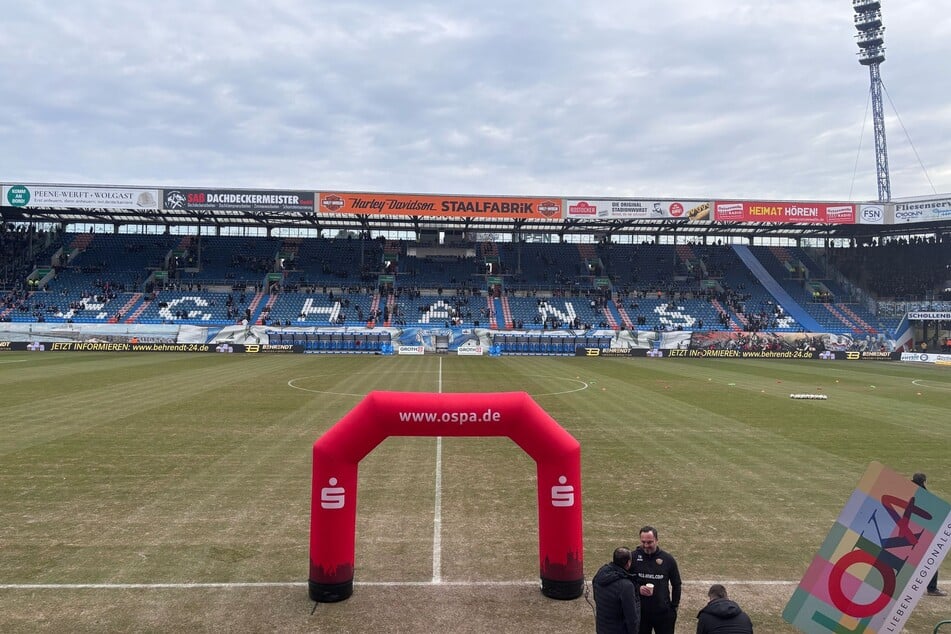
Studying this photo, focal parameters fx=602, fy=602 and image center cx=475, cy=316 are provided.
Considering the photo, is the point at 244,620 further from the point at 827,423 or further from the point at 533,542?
the point at 827,423

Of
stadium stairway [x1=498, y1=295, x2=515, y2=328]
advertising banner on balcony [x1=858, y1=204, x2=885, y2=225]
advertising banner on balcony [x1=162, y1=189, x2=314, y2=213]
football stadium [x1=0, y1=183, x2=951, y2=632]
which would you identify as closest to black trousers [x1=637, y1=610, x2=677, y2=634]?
football stadium [x1=0, y1=183, x2=951, y2=632]

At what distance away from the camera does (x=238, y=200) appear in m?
58.1

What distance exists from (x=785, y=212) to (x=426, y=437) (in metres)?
56.0

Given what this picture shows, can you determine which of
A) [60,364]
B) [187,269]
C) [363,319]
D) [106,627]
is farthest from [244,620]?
[187,269]

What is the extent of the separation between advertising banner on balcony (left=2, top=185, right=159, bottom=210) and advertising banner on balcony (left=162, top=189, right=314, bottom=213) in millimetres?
2686

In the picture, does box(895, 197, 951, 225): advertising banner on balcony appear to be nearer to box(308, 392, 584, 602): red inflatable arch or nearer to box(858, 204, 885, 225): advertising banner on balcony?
box(858, 204, 885, 225): advertising banner on balcony

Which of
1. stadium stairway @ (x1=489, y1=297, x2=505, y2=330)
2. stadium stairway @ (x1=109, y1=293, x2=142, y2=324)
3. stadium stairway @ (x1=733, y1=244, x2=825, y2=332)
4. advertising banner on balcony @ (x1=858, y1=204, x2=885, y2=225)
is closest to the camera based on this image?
advertising banner on balcony @ (x1=858, y1=204, x2=885, y2=225)

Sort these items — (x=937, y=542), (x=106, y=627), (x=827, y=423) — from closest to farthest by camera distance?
(x=937, y=542) < (x=106, y=627) < (x=827, y=423)

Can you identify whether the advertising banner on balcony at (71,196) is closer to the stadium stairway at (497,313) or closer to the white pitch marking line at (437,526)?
the stadium stairway at (497,313)

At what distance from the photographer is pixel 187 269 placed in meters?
73.9

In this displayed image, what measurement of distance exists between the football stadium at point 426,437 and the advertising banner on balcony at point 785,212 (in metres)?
0.23

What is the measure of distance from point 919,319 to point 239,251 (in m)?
79.8

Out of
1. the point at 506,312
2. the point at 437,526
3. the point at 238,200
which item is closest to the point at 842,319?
the point at 506,312

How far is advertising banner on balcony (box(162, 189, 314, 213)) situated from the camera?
57.9 meters
